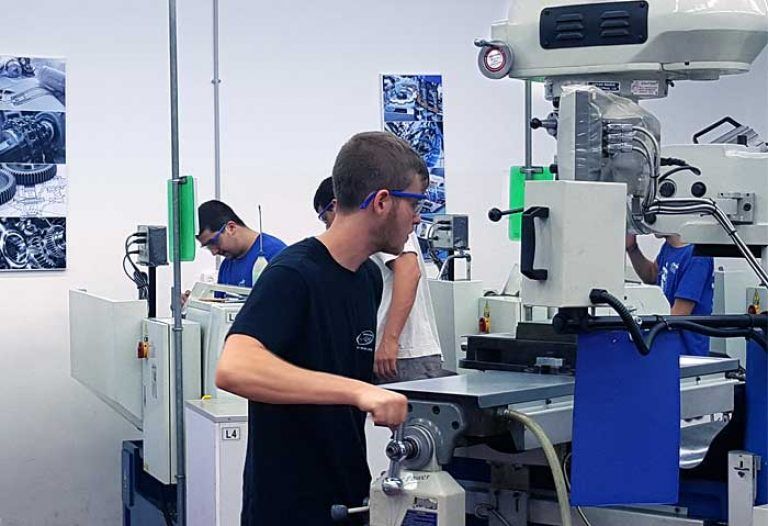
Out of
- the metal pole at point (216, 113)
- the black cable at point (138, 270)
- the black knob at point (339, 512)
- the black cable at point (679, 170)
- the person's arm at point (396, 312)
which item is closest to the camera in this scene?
the black knob at point (339, 512)

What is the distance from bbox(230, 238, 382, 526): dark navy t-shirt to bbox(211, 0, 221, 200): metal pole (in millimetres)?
3027

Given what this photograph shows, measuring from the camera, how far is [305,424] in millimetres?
1748

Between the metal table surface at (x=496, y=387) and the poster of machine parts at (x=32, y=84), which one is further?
the poster of machine parts at (x=32, y=84)

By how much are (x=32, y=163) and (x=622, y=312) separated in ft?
10.9

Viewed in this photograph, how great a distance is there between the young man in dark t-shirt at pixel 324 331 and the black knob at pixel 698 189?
50cm

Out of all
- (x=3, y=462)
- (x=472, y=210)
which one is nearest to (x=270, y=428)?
(x=3, y=462)

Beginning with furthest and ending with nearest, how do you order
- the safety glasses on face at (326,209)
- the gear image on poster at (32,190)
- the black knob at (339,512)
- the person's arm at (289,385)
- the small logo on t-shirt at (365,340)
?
the gear image on poster at (32,190) → the safety glasses on face at (326,209) → the small logo on t-shirt at (365,340) → the black knob at (339,512) → the person's arm at (289,385)

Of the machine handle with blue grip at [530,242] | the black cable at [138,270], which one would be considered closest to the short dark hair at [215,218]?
the black cable at [138,270]

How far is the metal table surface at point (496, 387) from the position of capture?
62.4 inches

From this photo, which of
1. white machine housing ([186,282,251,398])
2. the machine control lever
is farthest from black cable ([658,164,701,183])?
white machine housing ([186,282,251,398])

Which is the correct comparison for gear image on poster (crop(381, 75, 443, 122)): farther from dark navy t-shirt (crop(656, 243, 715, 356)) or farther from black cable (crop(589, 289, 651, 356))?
black cable (crop(589, 289, 651, 356))

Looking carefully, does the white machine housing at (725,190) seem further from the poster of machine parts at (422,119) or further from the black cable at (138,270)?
the poster of machine parts at (422,119)

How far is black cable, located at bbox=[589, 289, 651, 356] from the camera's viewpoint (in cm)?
161

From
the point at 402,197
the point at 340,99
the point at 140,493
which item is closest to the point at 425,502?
the point at 402,197
